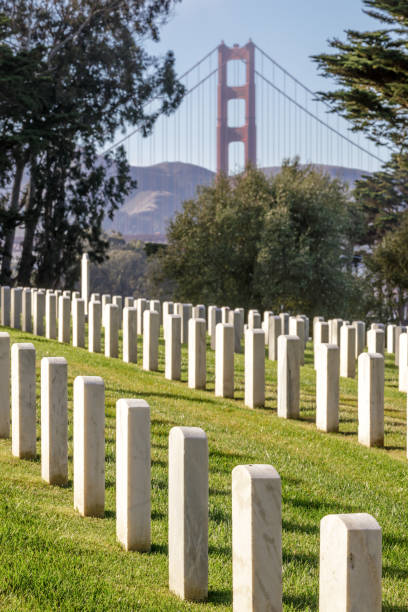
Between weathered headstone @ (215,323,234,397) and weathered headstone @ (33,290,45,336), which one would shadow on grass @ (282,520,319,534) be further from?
weathered headstone @ (33,290,45,336)

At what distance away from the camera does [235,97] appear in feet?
255

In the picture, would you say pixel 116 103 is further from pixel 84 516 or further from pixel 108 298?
pixel 84 516

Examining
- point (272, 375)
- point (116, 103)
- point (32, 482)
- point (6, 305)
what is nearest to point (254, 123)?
point (116, 103)

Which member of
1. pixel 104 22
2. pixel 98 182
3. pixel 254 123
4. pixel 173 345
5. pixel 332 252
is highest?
pixel 254 123

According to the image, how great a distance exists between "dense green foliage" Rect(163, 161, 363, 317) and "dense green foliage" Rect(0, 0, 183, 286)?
3.41m

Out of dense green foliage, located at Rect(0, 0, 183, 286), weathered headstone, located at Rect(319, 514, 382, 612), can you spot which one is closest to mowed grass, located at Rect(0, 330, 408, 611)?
weathered headstone, located at Rect(319, 514, 382, 612)

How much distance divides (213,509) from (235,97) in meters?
76.4

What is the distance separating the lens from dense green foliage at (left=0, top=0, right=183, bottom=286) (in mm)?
29203

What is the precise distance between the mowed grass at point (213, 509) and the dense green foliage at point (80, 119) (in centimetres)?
2107

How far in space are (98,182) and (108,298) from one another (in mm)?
18407

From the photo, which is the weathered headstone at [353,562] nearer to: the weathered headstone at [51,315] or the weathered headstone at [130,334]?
the weathered headstone at [130,334]

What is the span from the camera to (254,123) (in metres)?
72.0

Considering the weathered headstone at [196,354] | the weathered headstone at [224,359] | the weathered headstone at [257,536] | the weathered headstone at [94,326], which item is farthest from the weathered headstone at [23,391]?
the weathered headstone at [94,326]

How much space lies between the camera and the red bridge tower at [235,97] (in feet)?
228
